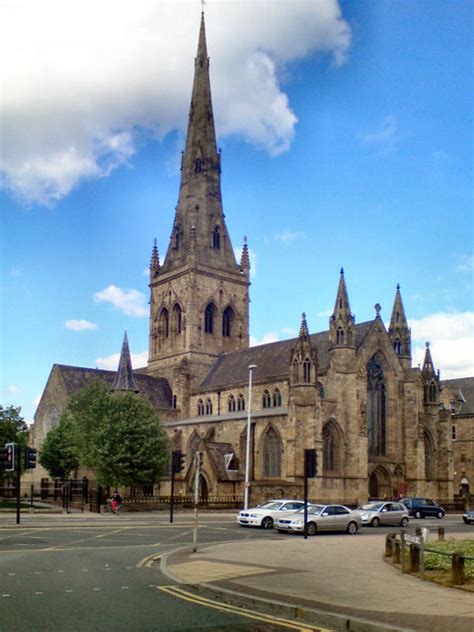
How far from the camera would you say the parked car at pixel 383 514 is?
122 ft

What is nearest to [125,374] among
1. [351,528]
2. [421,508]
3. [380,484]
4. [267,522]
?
[380,484]

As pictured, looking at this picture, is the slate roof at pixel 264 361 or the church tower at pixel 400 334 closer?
the slate roof at pixel 264 361

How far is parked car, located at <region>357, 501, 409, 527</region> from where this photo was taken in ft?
122

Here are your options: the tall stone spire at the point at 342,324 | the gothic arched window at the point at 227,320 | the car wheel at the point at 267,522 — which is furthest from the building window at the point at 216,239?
the car wheel at the point at 267,522

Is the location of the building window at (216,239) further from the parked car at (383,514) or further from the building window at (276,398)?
the parked car at (383,514)

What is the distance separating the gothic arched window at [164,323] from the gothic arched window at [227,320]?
611 centimetres

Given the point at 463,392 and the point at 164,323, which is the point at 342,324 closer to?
the point at 164,323

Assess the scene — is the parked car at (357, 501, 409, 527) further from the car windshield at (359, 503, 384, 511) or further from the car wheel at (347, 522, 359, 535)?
the car wheel at (347, 522, 359, 535)

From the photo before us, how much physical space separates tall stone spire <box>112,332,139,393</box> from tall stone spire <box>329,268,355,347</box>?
2083 cm

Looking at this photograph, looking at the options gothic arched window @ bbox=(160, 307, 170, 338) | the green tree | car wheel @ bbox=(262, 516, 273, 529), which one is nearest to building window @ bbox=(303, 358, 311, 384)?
the green tree

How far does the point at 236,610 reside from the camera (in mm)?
12398

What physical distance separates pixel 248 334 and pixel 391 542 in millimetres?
64545

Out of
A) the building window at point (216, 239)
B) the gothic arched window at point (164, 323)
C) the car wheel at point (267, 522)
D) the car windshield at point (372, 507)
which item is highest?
the building window at point (216, 239)

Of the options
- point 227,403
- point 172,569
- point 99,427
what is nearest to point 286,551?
point 172,569
